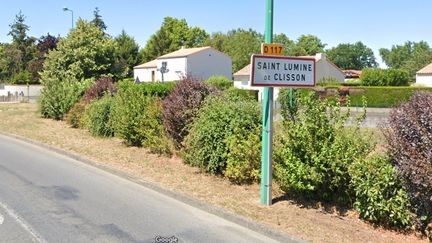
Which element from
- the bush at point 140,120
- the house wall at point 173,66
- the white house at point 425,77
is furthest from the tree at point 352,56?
the bush at point 140,120

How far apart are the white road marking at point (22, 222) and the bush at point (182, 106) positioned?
15.0ft

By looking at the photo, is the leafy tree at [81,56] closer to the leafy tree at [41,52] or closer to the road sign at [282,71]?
the leafy tree at [41,52]

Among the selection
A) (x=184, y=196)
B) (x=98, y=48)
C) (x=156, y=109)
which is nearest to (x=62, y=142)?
(x=156, y=109)

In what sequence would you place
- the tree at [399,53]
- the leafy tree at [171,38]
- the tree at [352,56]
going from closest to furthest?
the leafy tree at [171,38], the tree at [399,53], the tree at [352,56]

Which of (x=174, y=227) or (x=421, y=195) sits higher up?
(x=421, y=195)

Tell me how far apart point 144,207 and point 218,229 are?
5.17ft

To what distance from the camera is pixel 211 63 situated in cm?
6244

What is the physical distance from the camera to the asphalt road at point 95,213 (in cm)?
Result: 570

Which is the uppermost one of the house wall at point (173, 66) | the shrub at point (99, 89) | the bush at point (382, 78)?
the house wall at point (173, 66)

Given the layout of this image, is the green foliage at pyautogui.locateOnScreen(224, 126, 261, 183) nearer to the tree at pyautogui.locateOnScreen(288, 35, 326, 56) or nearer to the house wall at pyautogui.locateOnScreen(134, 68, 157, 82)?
the house wall at pyautogui.locateOnScreen(134, 68, 157, 82)

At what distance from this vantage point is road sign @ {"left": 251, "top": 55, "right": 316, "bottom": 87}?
6555mm

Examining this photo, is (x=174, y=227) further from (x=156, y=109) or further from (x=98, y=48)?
(x=98, y=48)

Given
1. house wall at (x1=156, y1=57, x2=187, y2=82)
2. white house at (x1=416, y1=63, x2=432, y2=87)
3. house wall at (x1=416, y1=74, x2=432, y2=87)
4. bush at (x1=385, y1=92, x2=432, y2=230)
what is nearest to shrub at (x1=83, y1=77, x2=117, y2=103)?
bush at (x1=385, y1=92, x2=432, y2=230)

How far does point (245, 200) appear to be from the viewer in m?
7.34
